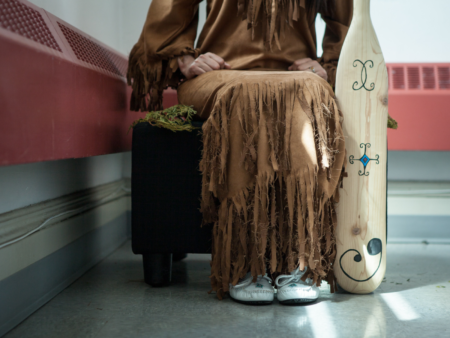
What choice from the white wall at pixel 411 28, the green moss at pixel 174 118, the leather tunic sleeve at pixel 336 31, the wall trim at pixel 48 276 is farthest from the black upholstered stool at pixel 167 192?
the white wall at pixel 411 28

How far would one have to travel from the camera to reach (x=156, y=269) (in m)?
1.09

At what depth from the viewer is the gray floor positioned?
2.67ft

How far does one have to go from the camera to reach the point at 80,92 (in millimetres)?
966

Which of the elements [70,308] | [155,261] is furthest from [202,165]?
[70,308]

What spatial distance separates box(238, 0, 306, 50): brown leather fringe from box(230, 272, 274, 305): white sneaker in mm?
616

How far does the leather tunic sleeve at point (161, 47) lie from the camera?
118 cm

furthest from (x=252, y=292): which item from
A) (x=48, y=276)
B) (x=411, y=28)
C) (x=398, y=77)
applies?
(x=411, y=28)

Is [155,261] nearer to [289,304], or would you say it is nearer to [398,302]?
[289,304]

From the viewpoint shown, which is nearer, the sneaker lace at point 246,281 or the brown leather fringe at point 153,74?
the sneaker lace at point 246,281

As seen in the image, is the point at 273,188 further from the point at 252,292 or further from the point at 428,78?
the point at 428,78

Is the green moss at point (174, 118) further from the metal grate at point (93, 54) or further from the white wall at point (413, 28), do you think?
the white wall at point (413, 28)

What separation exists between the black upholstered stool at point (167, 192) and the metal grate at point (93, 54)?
23cm

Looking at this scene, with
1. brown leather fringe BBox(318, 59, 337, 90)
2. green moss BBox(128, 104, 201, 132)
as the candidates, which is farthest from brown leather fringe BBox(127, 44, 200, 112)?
brown leather fringe BBox(318, 59, 337, 90)

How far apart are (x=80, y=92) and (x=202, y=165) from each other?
1.09ft
